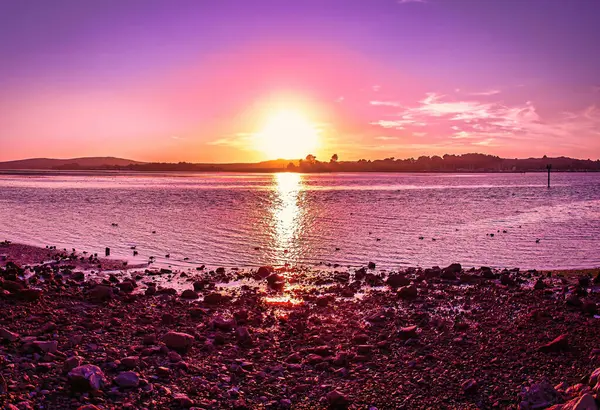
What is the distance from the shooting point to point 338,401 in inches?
317

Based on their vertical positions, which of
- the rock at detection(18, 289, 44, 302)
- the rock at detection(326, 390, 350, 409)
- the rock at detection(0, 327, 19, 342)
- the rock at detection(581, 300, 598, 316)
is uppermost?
the rock at detection(18, 289, 44, 302)

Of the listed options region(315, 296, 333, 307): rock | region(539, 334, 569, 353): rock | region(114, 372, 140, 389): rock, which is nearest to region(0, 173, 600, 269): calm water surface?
region(315, 296, 333, 307): rock

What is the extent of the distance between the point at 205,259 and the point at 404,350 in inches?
564

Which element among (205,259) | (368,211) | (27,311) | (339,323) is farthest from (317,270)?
(368,211)

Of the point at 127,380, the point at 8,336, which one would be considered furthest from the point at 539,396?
the point at 8,336

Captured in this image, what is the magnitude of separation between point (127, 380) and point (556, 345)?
8.73 meters

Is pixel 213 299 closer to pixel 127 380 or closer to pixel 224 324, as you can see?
pixel 224 324

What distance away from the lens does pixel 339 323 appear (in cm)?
1230

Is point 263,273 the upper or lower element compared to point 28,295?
lower

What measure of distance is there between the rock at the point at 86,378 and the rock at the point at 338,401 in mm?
4031

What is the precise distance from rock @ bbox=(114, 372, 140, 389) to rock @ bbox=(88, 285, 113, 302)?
18.9 feet

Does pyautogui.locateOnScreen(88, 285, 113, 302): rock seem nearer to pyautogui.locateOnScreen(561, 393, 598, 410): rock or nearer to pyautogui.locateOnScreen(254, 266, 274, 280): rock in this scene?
pyautogui.locateOnScreen(254, 266, 274, 280): rock

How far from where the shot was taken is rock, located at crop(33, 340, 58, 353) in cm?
913

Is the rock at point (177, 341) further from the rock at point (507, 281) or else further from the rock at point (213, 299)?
the rock at point (507, 281)
